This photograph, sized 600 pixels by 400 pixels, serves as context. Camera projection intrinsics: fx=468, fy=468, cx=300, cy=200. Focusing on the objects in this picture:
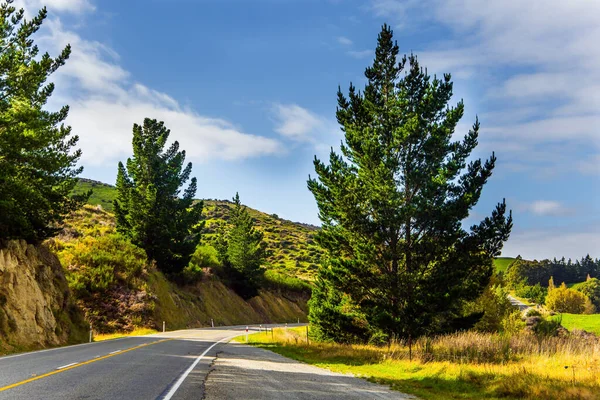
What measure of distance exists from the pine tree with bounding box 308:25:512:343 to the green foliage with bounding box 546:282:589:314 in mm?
123881

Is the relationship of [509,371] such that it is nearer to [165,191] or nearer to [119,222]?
[165,191]

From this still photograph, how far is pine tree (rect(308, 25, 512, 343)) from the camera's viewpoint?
21.2 metres

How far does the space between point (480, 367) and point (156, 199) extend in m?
39.3

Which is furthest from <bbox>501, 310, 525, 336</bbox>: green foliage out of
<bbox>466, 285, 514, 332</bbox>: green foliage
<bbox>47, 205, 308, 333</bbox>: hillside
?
<bbox>47, 205, 308, 333</bbox>: hillside

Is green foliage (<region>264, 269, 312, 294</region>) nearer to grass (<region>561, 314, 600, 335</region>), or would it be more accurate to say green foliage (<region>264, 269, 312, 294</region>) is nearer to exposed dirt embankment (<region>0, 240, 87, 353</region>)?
grass (<region>561, 314, 600, 335</region>)

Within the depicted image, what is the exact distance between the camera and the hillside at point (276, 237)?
112 meters

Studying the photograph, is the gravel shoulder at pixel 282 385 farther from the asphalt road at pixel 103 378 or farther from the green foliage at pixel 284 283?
the green foliage at pixel 284 283

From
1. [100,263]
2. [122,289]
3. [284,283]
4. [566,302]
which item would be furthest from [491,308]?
[566,302]

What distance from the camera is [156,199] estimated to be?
47719mm

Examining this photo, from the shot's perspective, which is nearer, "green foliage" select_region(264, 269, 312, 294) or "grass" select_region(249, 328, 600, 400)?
"grass" select_region(249, 328, 600, 400)

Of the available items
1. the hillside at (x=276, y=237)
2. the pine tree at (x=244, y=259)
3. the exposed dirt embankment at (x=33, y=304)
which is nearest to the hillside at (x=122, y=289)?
the exposed dirt embankment at (x=33, y=304)

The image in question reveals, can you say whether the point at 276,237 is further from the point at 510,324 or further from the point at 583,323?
the point at 510,324

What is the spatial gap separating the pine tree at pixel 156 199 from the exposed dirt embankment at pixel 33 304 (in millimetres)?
16135

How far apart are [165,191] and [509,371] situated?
134 feet
